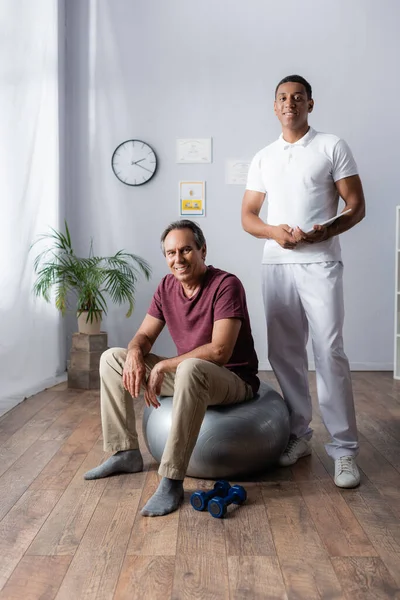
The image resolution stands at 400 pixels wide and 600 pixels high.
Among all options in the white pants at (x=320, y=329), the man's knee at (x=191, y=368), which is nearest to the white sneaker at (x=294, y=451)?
the white pants at (x=320, y=329)

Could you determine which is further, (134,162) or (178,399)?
(134,162)

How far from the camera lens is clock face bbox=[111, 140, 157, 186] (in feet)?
16.8

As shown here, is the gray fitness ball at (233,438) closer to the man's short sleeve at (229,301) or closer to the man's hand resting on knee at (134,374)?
the man's hand resting on knee at (134,374)

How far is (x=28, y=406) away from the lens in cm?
384

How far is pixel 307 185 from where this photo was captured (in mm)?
2600

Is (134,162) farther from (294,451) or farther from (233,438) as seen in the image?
(233,438)

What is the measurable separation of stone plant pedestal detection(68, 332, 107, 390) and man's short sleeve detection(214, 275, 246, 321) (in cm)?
215

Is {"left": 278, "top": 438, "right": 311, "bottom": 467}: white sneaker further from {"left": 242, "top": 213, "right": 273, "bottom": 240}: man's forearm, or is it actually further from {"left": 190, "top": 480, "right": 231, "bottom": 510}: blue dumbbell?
{"left": 242, "top": 213, "right": 273, "bottom": 240}: man's forearm

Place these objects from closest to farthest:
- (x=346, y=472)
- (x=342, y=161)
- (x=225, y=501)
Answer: (x=225, y=501), (x=346, y=472), (x=342, y=161)

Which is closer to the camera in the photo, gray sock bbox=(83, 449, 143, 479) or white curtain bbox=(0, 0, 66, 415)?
gray sock bbox=(83, 449, 143, 479)

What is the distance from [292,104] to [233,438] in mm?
1321

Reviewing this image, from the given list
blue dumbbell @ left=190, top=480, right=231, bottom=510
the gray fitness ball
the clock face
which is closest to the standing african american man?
the gray fitness ball

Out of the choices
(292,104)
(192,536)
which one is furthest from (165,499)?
(292,104)

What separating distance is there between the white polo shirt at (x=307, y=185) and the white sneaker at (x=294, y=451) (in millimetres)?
778
